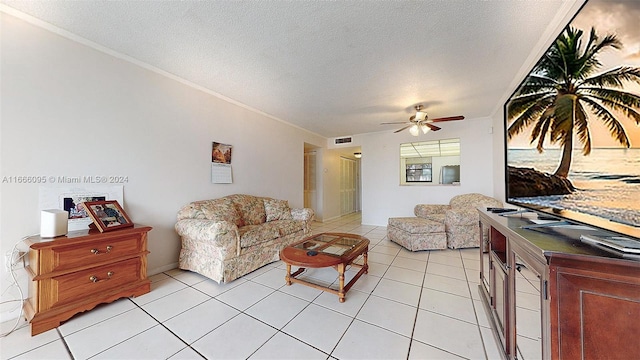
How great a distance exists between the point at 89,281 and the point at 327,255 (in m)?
2.02

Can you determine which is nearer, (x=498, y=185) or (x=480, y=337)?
(x=480, y=337)

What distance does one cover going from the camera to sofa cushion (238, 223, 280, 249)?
252 centimetres

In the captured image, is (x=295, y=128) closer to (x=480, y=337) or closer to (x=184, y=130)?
(x=184, y=130)

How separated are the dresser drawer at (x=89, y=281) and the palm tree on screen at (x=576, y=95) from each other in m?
3.29

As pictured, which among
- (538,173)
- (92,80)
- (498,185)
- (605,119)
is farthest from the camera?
(498,185)

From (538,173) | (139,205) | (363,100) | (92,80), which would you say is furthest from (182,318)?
(363,100)

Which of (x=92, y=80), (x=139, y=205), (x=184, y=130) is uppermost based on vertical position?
(x=92, y=80)

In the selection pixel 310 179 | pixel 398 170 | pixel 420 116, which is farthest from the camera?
pixel 310 179

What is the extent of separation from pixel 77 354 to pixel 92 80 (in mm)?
2350

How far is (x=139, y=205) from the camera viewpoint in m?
2.46

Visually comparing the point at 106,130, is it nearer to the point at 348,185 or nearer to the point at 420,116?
the point at 420,116

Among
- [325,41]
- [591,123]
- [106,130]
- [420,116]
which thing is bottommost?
[591,123]

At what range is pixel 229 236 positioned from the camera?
7.56ft

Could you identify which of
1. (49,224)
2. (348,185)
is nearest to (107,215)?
(49,224)
